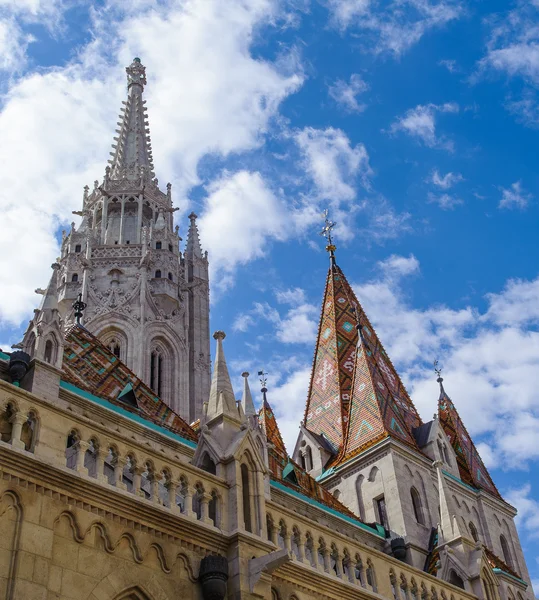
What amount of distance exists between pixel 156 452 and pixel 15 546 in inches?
70.5

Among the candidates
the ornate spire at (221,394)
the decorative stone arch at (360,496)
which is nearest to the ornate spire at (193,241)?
the decorative stone arch at (360,496)

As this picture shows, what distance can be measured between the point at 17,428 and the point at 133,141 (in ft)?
103

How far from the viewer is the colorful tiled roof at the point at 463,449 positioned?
853 inches

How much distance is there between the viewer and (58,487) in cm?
691

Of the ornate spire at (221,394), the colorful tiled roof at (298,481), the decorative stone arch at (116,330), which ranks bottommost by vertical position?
the ornate spire at (221,394)

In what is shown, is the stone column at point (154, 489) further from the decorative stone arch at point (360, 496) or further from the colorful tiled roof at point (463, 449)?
the colorful tiled roof at point (463, 449)

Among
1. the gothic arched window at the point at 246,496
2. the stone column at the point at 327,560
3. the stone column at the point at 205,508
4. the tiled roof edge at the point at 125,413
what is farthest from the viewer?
the tiled roof edge at the point at 125,413

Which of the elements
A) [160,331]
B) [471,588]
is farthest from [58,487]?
[160,331]

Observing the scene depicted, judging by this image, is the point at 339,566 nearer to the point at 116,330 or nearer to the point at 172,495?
the point at 172,495

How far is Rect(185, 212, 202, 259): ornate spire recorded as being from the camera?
34094 mm

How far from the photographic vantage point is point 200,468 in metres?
8.48

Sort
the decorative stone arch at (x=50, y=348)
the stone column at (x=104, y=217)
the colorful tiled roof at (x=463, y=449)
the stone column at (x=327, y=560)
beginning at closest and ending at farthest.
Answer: the stone column at (x=327, y=560) → the decorative stone arch at (x=50, y=348) → the colorful tiled roof at (x=463, y=449) → the stone column at (x=104, y=217)

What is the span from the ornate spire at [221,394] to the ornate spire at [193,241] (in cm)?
2445

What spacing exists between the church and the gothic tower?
7 cm
